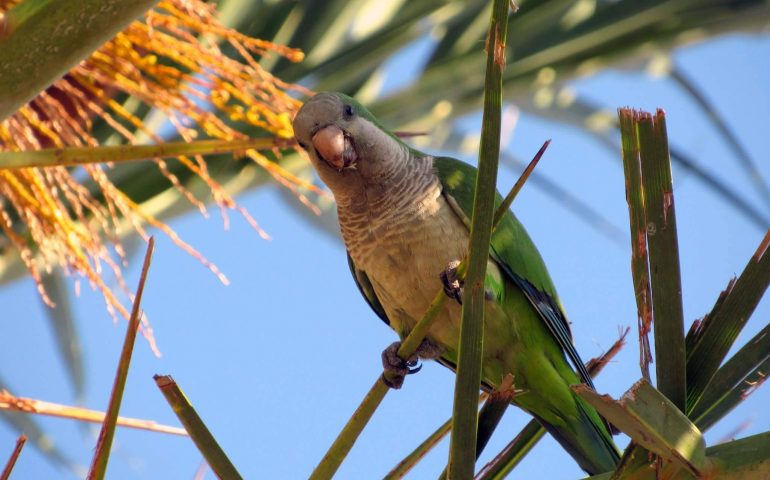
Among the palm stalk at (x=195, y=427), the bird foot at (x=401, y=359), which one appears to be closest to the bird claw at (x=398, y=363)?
the bird foot at (x=401, y=359)

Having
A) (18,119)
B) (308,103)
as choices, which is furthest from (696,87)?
(18,119)

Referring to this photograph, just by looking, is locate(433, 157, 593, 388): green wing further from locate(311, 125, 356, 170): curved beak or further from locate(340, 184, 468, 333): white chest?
locate(311, 125, 356, 170): curved beak

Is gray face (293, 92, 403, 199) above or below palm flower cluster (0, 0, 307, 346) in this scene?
above

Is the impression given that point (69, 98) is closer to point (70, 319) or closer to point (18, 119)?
point (18, 119)

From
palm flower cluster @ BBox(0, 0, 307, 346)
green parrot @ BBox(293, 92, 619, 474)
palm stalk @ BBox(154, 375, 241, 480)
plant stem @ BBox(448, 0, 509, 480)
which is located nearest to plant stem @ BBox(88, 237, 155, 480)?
palm stalk @ BBox(154, 375, 241, 480)

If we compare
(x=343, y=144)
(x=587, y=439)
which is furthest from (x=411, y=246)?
(x=587, y=439)

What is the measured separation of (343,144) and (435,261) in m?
0.32

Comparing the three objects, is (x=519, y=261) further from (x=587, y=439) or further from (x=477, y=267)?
(x=477, y=267)

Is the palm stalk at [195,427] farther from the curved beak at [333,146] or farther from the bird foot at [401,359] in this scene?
the curved beak at [333,146]

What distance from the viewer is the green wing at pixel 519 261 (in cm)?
202

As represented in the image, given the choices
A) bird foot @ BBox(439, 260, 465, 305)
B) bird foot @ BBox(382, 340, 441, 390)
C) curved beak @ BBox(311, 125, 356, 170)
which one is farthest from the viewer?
curved beak @ BBox(311, 125, 356, 170)

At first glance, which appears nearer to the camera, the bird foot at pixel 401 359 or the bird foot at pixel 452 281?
the bird foot at pixel 452 281

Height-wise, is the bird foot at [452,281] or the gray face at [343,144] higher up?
the gray face at [343,144]

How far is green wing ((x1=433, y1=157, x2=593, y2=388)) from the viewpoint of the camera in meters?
2.02
